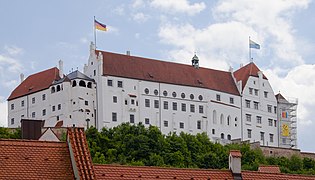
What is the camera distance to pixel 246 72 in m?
173

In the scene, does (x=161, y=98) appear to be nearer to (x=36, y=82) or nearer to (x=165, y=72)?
(x=165, y=72)

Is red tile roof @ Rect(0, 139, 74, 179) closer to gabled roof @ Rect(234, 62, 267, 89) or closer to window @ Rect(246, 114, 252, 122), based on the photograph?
window @ Rect(246, 114, 252, 122)

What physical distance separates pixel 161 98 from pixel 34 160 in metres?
116

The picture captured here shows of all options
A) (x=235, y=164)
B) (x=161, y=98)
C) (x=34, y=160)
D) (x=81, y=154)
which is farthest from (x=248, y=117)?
(x=81, y=154)

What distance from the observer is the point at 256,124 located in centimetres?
16488

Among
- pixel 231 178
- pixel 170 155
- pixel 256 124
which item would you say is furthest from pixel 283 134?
pixel 231 178

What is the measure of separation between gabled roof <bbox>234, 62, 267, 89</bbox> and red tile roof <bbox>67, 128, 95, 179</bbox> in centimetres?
13176

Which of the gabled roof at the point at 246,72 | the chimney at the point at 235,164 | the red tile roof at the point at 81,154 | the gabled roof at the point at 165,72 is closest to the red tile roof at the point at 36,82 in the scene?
the gabled roof at the point at 165,72

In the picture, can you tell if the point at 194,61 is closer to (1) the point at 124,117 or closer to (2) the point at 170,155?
(1) the point at 124,117

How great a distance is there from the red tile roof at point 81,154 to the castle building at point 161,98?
106209 millimetres

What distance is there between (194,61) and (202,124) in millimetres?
22862

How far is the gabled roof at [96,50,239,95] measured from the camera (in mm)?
153875

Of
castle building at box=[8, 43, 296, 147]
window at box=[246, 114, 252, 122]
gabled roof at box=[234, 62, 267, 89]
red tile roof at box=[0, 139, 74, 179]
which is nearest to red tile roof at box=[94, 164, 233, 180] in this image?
red tile roof at box=[0, 139, 74, 179]

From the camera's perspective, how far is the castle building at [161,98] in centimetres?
14662
